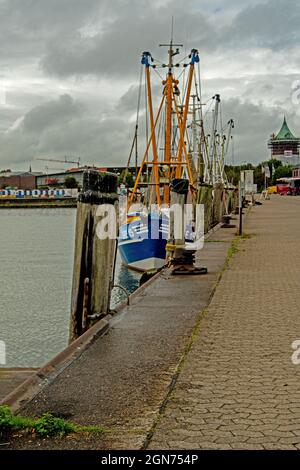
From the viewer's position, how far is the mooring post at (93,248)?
8.73 metres

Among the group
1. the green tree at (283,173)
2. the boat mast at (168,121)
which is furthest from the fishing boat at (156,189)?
the green tree at (283,173)

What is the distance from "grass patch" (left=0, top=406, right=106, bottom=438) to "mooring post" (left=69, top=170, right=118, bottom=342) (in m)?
3.74

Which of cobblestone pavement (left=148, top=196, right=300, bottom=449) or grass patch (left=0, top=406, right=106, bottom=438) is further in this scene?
grass patch (left=0, top=406, right=106, bottom=438)

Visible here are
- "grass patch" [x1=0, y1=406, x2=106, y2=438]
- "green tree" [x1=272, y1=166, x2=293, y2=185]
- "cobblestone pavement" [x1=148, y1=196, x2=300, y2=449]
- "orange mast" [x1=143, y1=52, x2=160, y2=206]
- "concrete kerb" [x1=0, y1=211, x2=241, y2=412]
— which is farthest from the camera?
"green tree" [x1=272, y1=166, x2=293, y2=185]

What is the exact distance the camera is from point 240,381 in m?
6.29

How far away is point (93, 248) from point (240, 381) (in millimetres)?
3167

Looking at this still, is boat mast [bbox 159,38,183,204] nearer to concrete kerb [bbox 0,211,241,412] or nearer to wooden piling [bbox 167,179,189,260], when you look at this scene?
wooden piling [bbox 167,179,189,260]

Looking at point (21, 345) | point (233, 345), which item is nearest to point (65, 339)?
point (21, 345)

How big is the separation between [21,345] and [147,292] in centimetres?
366

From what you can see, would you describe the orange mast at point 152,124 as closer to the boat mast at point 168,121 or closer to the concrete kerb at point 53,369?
the boat mast at point 168,121

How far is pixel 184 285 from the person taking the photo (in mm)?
12844

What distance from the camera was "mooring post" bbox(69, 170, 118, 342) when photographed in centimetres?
873

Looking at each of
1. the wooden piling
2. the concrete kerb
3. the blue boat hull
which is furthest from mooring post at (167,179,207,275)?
the blue boat hull
